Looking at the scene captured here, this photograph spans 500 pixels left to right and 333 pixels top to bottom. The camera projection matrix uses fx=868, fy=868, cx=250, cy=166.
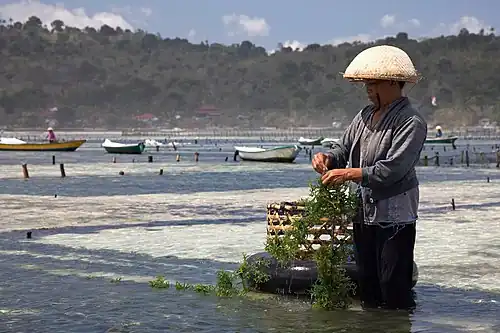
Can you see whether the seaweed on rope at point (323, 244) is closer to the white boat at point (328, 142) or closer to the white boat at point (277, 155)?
the white boat at point (328, 142)

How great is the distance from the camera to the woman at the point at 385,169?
7.26m

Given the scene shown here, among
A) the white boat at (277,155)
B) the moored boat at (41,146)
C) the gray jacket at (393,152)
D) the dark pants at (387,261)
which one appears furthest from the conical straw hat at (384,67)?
the moored boat at (41,146)

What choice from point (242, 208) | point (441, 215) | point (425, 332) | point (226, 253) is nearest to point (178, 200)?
point (242, 208)

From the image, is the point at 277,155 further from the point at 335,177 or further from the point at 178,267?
the point at 335,177

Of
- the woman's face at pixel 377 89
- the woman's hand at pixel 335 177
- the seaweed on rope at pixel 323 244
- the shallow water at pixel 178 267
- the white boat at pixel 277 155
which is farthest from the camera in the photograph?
the white boat at pixel 277 155

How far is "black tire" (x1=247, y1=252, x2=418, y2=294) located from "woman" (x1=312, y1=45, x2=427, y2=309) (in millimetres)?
1292

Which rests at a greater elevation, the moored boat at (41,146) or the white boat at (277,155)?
the moored boat at (41,146)

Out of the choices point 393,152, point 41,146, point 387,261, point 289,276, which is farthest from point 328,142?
point 393,152

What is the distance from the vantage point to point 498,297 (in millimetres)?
9859

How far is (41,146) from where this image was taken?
79.2 metres

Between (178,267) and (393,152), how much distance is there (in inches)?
223

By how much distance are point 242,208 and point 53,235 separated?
7.80 metres

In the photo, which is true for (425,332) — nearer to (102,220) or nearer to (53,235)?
(53,235)

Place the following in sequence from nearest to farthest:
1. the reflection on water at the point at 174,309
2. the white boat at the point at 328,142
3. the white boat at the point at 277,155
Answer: the white boat at the point at 328,142 → the reflection on water at the point at 174,309 → the white boat at the point at 277,155
